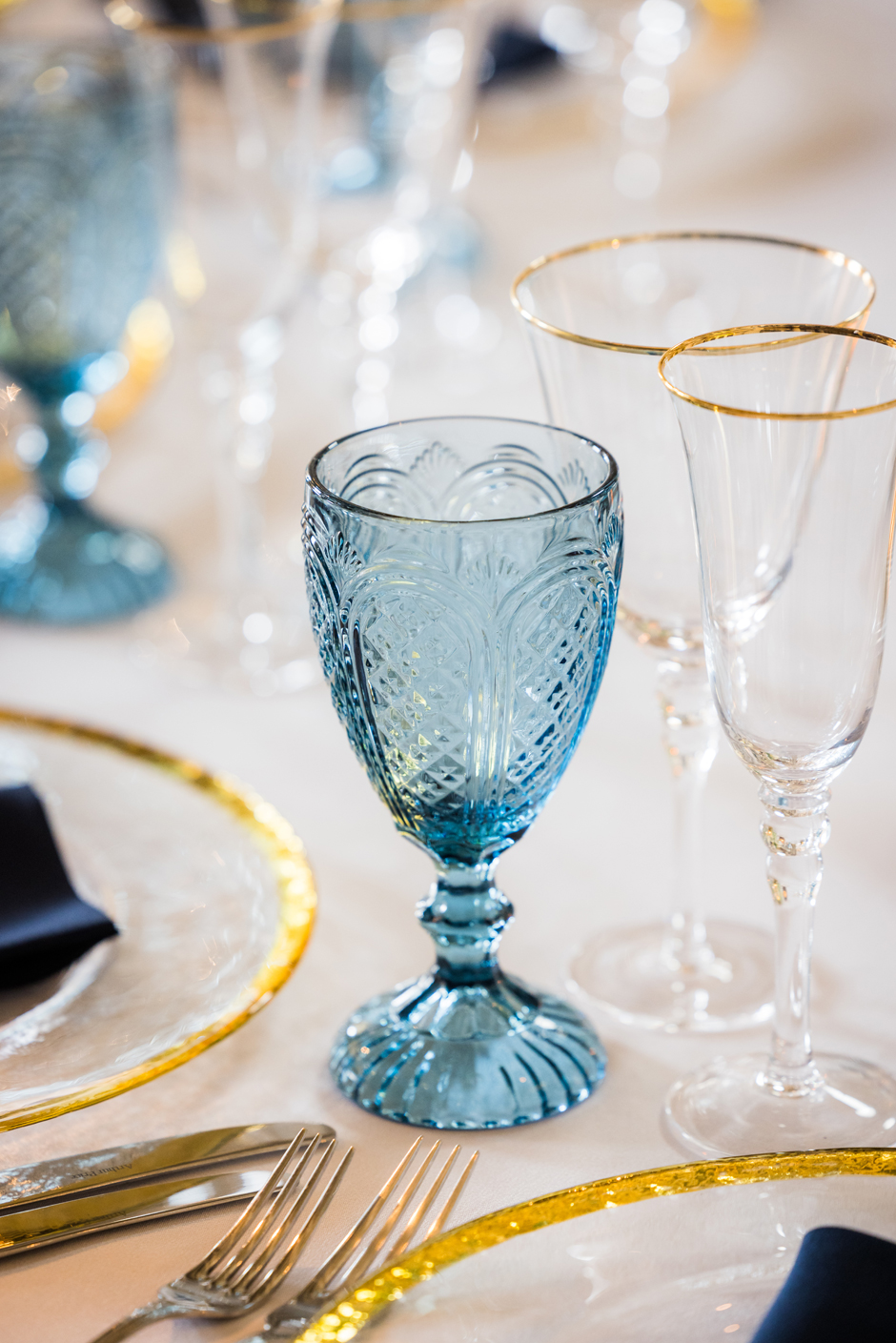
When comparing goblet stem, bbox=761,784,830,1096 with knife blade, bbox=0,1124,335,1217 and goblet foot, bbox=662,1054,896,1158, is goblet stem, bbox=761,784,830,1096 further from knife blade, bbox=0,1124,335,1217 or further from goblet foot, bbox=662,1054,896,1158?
knife blade, bbox=0,1124,335,1217

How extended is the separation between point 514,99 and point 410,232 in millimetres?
831

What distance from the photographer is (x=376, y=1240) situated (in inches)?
17.9

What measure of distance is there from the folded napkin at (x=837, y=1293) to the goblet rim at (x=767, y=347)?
230 millimetres

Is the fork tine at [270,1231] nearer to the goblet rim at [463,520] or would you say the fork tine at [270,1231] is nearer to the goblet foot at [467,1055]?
the goblet foot at [467,1055]

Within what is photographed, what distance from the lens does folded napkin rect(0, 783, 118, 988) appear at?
57cm

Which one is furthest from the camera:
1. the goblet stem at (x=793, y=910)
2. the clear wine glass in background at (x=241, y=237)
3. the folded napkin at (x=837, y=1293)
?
the clear wine glass in background at (x=241, y=237)

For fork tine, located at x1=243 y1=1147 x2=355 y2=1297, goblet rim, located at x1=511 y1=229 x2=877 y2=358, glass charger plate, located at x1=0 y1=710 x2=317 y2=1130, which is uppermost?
goblet rim, located at x1=511 y1=229 x2=877 y2=358

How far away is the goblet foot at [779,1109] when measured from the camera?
20.8 inches

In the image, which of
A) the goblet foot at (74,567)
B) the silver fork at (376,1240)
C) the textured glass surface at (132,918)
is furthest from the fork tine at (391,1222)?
the goblet foot at (74,567)

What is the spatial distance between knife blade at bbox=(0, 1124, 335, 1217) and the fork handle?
0.06 metres

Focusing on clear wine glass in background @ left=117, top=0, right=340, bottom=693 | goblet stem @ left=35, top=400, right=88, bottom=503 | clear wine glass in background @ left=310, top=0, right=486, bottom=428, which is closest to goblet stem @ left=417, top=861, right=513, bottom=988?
clear wine glass in background @ left=117, top=0, right=340, bottom=693

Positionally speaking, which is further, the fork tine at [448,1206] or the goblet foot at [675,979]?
the goblet foot at [675,979]

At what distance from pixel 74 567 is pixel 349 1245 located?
63 cm

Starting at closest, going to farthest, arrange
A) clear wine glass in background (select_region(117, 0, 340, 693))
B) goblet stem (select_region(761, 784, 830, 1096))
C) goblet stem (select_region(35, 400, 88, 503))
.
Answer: goblet stem (select_region(761, 784, 830, 1096)) → clear wine glass in background (select_region(117, 0, 340, 693)) → goblet stem (select_region(35, 400, 88, 503))
